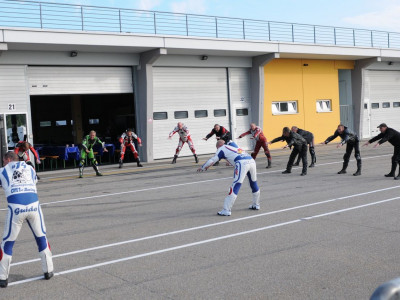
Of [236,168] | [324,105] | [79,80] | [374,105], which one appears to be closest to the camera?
[236,168]

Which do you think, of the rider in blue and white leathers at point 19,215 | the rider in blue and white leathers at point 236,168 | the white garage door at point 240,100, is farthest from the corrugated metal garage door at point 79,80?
the rider in blue and white leathers at point 19,215

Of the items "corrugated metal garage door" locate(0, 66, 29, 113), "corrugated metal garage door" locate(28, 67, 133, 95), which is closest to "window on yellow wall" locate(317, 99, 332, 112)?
"corrugated metal garage door" locate(28, 67, 133, 95)

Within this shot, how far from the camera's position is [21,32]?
1789 cm

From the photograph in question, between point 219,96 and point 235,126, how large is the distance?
1.91 m

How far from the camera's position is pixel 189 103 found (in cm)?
2436

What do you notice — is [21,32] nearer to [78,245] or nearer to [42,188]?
[42,188]

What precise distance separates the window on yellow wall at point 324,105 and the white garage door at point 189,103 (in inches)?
291

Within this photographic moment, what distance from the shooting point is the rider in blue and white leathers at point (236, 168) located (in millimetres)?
9727

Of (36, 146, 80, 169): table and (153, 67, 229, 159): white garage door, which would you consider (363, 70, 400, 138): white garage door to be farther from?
(36, 146, 80, 169): table

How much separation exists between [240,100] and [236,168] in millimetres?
16848

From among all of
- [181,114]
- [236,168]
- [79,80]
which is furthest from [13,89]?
[236,168]

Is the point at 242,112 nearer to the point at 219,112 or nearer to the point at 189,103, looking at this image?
the point at 219,112

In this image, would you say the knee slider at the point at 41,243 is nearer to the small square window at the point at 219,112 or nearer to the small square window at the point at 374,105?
the small square window at the point at 219,112

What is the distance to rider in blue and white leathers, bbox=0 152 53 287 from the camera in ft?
19.5
